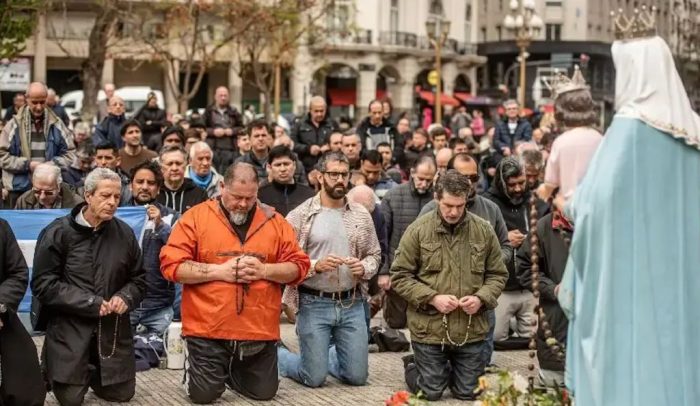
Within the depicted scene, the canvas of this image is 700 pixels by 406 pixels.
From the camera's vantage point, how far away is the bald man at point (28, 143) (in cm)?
1510

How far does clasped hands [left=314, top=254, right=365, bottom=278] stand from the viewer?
1091 centimetres

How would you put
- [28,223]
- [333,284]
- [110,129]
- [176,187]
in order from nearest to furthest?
[333,284] → [28,223] → [176,187] → [110,129]

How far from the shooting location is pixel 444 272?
10523 millimetres

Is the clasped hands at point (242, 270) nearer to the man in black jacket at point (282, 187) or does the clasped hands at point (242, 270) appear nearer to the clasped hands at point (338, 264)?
the clasped hands at point (338, 264)

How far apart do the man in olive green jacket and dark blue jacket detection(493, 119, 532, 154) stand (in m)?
11.4

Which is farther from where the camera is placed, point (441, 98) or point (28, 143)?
point (441, 98)

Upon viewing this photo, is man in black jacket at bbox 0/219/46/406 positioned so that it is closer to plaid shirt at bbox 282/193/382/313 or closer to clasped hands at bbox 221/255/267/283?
clasped hands at bbox 221/255/267/283

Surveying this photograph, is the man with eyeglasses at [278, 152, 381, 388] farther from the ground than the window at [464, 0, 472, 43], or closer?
closer

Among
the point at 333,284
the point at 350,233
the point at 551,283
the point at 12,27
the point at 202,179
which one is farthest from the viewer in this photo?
the point at 12,27

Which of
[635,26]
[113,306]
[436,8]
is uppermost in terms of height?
[436,8]

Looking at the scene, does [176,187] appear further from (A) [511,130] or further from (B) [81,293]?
(A) [511,130]

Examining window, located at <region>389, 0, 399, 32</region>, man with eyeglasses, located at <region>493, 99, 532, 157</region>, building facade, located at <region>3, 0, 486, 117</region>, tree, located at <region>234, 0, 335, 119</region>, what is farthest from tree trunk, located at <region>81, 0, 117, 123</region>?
window, located at <region>389, 0, 399, 32</region>

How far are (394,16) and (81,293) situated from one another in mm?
66891

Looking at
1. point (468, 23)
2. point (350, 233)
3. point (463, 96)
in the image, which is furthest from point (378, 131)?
point (468, 23)
